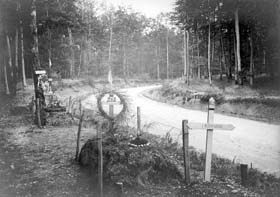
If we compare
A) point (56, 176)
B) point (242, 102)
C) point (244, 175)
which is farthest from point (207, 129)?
point (242, 102)

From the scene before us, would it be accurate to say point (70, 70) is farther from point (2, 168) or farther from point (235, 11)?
point (2, 168)

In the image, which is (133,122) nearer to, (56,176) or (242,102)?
(242,102)

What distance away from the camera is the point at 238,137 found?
9781 mm

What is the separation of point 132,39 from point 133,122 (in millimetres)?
25955

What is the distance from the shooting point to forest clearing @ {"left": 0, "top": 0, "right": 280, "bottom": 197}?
5.34m

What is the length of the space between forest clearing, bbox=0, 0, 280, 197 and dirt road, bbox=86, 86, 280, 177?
4 cm

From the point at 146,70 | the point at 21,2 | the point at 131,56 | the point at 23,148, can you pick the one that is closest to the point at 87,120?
the point at 23,148

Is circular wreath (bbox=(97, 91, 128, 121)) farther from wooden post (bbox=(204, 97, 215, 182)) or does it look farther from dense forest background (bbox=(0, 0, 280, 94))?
dense forest background (bbox=(0, 0, 280, 94))

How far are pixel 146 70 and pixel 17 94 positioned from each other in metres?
27.6

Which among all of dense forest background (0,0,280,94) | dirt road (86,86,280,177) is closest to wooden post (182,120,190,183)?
dirt road (86,86,280,177)

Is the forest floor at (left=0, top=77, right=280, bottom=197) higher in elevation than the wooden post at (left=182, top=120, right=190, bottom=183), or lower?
lower

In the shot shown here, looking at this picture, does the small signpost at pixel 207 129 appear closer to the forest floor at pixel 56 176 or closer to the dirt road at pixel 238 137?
the forest floor at pixel 56 176

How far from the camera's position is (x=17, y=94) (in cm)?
1952

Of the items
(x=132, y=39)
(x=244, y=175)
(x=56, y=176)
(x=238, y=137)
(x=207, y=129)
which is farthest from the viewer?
(x=132, y=39)
